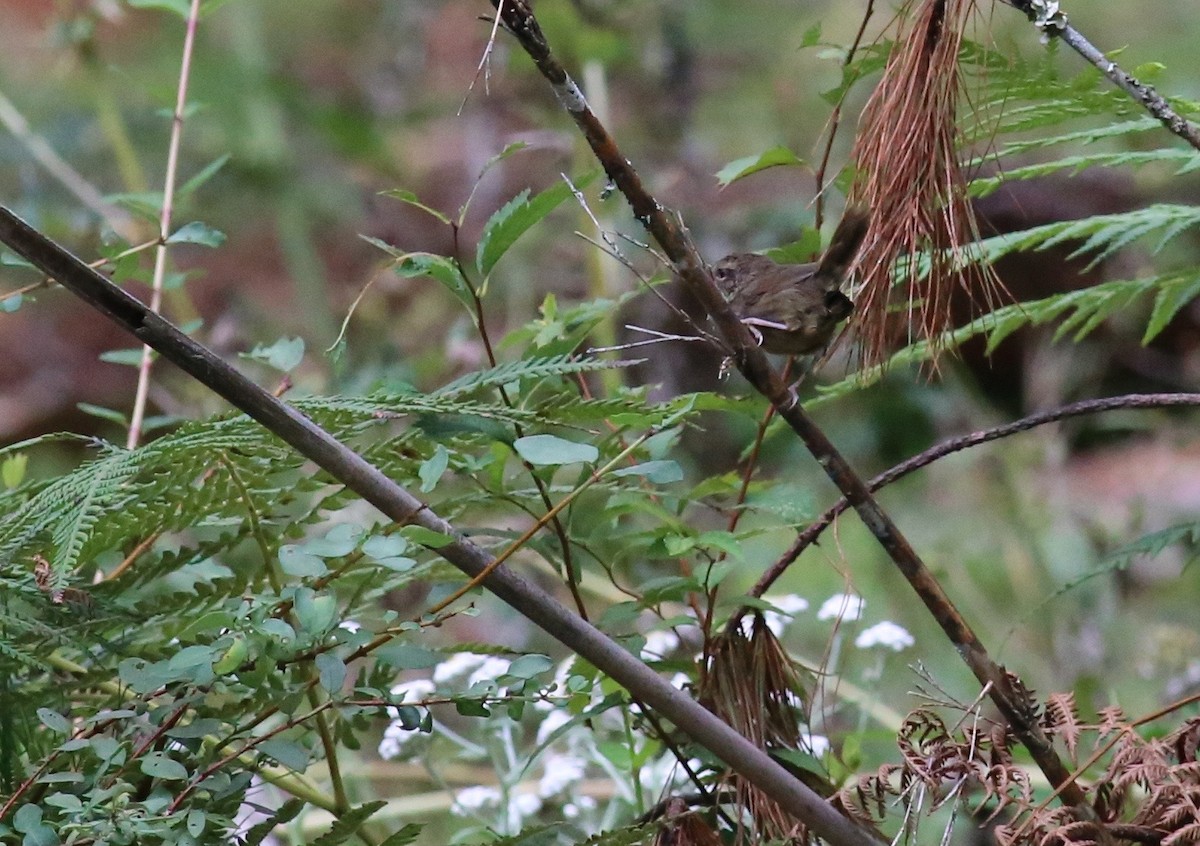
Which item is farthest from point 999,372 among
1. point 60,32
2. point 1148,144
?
point 60,32

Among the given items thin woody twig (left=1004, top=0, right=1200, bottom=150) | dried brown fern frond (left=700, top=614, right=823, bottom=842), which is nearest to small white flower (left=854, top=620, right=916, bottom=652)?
dried brown fern frond (left=700, top=614, right=823, bottom=842)

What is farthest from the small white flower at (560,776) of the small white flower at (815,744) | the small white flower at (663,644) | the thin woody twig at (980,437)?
the thin woody twig at (980,437)

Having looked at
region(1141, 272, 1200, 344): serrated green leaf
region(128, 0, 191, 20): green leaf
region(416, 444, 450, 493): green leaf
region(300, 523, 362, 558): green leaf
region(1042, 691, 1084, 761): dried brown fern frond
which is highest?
region(128, 0, 191, 20): green leaf

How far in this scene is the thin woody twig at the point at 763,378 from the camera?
22.6 inches

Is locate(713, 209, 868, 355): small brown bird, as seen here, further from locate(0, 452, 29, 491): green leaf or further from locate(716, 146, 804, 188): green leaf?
locate(0, 452, 29, 491): green leaf

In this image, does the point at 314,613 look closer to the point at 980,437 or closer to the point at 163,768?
the point at 163,768

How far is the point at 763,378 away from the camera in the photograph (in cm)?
61

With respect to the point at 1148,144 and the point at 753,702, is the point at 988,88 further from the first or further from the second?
the point at 1148,144

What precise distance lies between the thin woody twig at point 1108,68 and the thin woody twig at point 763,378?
25cm

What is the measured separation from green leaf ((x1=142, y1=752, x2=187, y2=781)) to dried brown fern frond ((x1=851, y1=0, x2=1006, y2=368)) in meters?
0.44

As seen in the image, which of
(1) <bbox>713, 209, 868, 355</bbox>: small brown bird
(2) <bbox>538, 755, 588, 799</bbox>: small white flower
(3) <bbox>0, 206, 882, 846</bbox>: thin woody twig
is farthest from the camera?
(2) <bbox>538, 755, 588, 799</bbox>: small white flower

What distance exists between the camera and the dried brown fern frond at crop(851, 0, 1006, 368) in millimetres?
711

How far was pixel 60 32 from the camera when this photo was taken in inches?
66.1

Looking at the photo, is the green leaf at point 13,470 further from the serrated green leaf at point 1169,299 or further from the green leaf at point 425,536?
the serrated green leaf at point 1169,299
